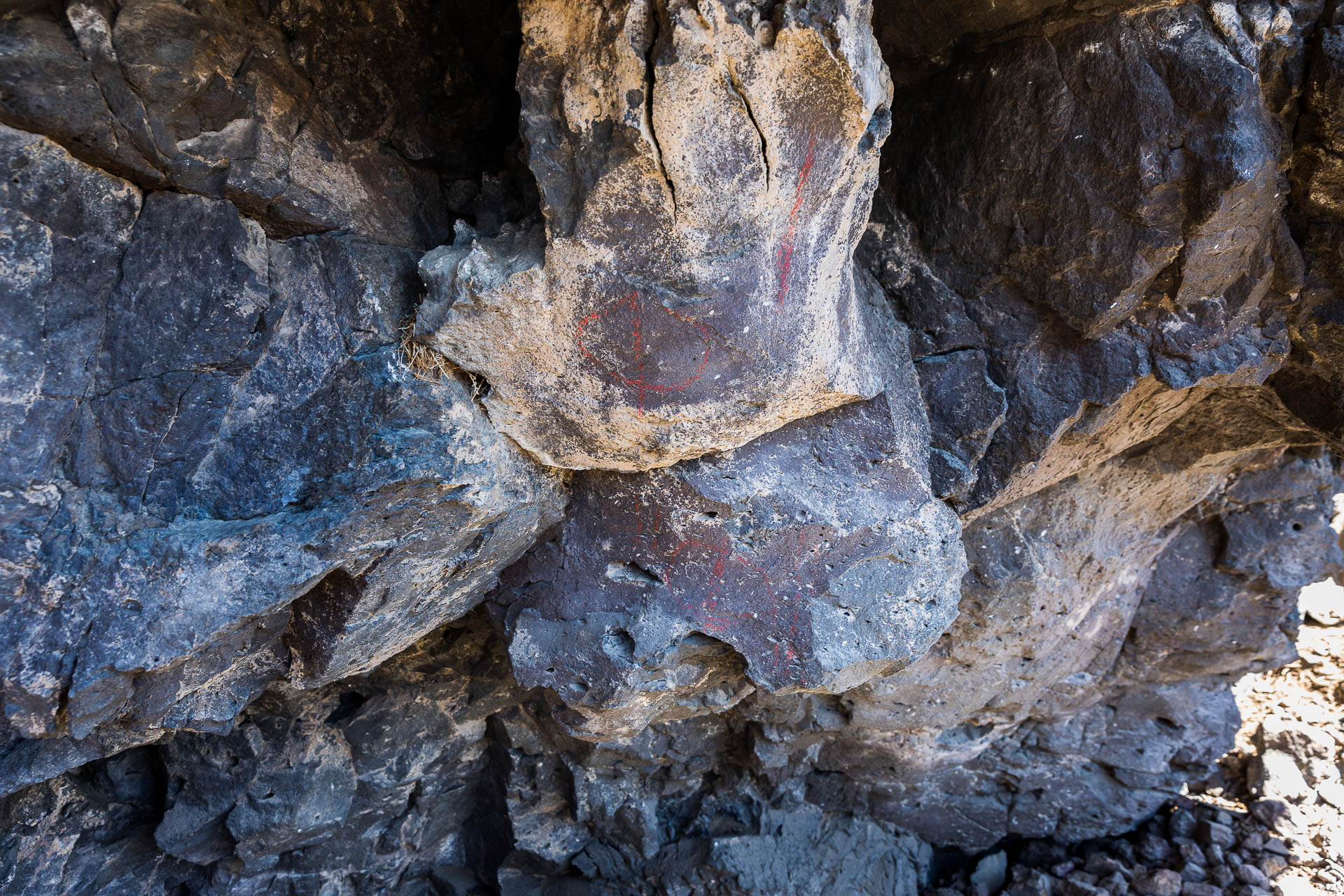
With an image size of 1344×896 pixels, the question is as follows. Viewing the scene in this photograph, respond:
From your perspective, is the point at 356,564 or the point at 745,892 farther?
the point at 745,892

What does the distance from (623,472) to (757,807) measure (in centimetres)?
250

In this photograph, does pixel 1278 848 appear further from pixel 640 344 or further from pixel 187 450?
pixel 187 450

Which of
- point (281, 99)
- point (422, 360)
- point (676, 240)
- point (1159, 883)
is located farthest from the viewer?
point (1159, 883)

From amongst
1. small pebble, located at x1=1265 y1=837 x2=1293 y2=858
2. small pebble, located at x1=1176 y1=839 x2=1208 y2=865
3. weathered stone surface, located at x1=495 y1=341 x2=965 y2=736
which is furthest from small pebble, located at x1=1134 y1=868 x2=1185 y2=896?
weathered stone surface, located at x1=495 y1=341 x2=965 y2=736

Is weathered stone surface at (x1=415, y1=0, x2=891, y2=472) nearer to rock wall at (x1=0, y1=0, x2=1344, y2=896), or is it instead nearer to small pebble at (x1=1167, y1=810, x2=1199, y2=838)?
rock wall at (x1=0, y1=0, x2=1344, y2=896)

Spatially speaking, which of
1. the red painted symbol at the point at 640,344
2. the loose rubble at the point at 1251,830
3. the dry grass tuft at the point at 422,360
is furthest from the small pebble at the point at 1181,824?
the dry grass tuft at the point at 422,360

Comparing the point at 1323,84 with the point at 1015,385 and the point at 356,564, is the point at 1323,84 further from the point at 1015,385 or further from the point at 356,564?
the point at 356,564

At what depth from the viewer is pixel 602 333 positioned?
76.3 inches

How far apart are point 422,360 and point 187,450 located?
2.06ft

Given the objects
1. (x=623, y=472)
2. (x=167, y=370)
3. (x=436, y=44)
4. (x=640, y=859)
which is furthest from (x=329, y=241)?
(x=640, y=859)

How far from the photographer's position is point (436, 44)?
218 cm

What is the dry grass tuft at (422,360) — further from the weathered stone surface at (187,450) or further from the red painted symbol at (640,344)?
the red painted symbol at (640,344)

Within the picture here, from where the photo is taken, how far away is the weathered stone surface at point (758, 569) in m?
2.35

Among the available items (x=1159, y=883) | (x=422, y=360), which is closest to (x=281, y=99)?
(x=422, y=360)
